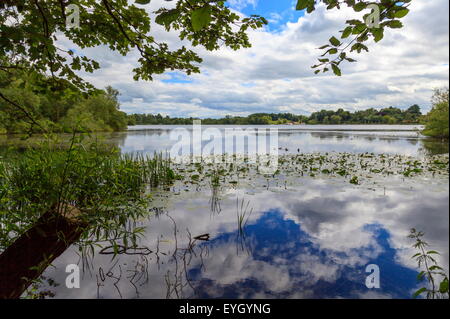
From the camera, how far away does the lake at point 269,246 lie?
120 inches

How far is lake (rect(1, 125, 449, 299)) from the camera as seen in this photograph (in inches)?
120

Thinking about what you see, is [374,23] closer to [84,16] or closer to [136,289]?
[136,289]

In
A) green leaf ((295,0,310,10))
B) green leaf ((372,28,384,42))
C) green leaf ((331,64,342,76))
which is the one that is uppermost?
green leaf ((295,0,310,10))

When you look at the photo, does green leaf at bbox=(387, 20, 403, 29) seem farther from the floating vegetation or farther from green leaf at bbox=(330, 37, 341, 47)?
the floating vegetation

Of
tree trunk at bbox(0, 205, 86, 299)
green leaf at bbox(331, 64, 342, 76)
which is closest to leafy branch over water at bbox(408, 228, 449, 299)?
green leaf at bbox(331, 64, 342, 76)

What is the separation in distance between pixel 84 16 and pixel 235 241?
4.37m

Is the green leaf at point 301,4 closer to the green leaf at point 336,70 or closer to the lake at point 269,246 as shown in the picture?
the green leaf at point 336,70

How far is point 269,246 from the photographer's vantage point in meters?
4.09

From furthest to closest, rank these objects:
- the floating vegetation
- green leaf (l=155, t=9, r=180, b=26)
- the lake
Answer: the floating vegetation < the lake < green leaf (l=155, t=9, r=180, b=26)

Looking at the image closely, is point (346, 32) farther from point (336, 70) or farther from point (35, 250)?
point (35, 250)

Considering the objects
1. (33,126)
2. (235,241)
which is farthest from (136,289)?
(33,126)

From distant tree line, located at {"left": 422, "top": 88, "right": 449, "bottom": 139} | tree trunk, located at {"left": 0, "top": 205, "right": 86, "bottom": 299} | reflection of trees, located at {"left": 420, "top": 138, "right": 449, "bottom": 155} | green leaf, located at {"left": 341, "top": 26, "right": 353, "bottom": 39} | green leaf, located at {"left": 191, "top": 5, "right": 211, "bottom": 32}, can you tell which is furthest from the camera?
distant tree line, located at {"left": 422, "top": 88, "right": 449, "bottom": 139}

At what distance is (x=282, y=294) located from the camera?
116 inches

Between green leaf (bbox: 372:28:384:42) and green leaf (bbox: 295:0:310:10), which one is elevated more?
green leaf (bbox: 295:0:310:10)
